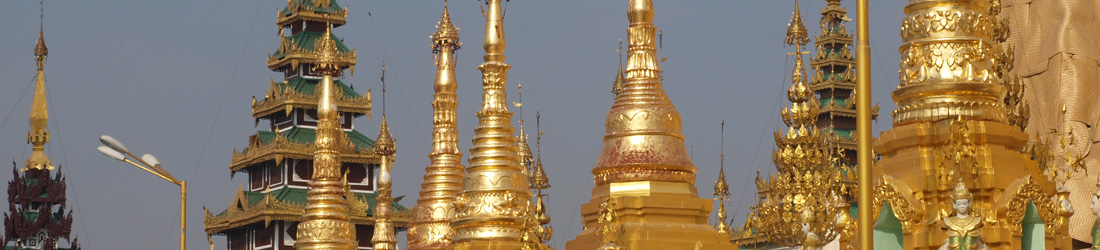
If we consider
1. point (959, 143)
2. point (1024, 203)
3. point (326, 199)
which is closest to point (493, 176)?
point (326, 199)

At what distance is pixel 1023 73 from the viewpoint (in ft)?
101

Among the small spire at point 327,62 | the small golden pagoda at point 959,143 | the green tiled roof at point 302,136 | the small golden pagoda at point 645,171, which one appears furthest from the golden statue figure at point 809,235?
the green tiled roof at point 302,136

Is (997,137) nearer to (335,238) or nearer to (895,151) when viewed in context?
(895,151)

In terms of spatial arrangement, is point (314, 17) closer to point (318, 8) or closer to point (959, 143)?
point (318, 8)

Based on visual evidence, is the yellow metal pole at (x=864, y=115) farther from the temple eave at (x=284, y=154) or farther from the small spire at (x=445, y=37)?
the temple eave at (x=284, y=154)

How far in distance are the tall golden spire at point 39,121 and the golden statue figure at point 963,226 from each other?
56541 millimetres

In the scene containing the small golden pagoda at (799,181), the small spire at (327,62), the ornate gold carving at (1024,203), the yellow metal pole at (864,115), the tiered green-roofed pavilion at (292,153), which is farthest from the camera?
the tiered green-roofed pavilion at (292,153)

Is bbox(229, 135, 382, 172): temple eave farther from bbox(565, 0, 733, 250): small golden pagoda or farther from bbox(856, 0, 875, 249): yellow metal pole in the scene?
bbox(856, 0, 875, 249): yellow metal pole

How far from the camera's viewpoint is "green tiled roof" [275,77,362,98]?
69.6 metres

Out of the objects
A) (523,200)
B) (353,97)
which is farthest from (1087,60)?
(353,97)

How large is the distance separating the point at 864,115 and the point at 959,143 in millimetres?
5149

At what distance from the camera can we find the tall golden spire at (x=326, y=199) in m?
34.9

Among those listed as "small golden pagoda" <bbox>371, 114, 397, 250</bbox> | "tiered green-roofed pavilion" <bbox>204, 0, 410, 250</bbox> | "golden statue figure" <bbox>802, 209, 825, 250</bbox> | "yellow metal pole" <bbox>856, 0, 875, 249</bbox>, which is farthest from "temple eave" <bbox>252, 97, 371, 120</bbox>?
"yellow metal pole" <bbox>856, 0, 875, 249</bbox>

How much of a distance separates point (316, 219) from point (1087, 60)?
14.3 meters
